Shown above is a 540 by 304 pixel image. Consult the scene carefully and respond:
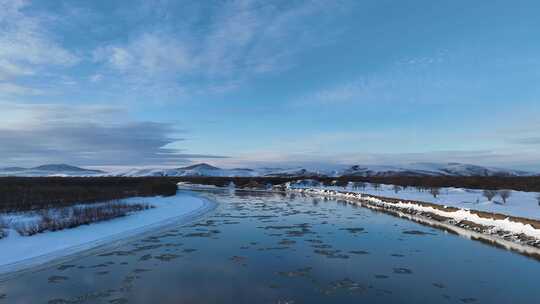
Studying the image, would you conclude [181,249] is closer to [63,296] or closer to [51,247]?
[51,247]

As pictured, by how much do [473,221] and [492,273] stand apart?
9427 millimetres

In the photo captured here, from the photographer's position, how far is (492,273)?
33.4ft

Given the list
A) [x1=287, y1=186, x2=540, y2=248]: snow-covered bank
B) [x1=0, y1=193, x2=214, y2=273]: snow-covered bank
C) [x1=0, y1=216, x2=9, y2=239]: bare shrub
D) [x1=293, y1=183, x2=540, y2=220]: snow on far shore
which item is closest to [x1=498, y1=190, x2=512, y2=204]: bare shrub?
[x1=293, y1=183, x2=540, y2=220]: snow on far shore

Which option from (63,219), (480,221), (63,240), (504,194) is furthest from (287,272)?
(504,194)

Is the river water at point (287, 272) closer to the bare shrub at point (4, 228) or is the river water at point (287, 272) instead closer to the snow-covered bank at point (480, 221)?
the snow-covered bank at point (480, 221)

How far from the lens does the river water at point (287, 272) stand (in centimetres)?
823

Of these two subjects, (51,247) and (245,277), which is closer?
(245,277)

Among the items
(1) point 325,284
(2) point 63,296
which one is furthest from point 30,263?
(1) point 325,284

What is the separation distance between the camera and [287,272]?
10258 mm

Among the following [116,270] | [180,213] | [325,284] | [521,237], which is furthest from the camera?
[180,213]

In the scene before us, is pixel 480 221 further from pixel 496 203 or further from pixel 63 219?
pixel 63 219

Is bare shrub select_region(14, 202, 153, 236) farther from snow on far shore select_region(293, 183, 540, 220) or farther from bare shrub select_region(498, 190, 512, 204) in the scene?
bare shrub select_region(498, 190, 512, 204)

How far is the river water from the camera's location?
27.0 ft

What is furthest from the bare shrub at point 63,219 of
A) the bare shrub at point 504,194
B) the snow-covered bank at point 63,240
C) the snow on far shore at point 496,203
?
the bare shrub at point 504,194
